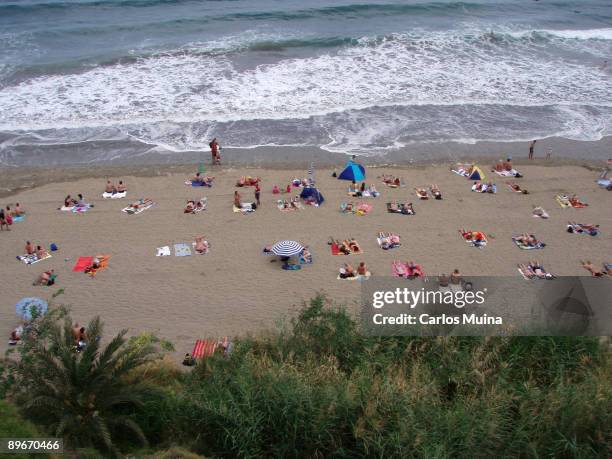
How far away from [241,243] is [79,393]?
808cm

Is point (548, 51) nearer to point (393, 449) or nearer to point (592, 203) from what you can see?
point (592, 203)

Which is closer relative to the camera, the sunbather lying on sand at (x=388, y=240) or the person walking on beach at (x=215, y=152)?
the sunbather lying on sand at (x=388, y=240)

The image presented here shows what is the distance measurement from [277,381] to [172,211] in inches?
443

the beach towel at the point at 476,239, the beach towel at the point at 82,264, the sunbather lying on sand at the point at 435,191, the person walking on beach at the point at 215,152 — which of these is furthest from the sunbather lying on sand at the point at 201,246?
the sunbather lying on sand at the point at 435,191

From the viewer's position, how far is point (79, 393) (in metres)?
7.13

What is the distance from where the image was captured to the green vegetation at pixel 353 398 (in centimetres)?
594

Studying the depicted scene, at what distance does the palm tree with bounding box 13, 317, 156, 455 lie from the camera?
662 centimetres

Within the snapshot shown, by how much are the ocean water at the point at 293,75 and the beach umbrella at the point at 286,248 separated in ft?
29.5

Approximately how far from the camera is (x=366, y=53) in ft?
109

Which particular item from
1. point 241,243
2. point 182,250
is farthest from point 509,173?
point 182,250

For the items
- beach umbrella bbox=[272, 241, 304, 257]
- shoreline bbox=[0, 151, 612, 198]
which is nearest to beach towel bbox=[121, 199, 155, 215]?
shoreline bbox=[0, 151, 612, 198]

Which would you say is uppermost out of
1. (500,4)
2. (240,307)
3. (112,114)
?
(500,4)

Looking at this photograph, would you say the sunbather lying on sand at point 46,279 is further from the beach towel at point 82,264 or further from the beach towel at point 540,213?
the beach towel at point 540,213

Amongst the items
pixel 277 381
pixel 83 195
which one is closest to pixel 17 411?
pixel 277 381
